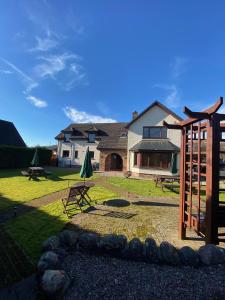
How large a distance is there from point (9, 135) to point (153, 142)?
23.5 m

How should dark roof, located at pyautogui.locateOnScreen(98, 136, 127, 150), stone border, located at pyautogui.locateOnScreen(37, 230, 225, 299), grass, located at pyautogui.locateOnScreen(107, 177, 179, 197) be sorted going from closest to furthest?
1. stone border, located at pyautogui.locateOnScreen(37, 230, 225, 299)
2. grass, located at pyautogui.locateOnScreen(107, 177, 179, 197)
3. dark roof, located at pyautogui.locateOnScreen(98, 136, 127, 150)

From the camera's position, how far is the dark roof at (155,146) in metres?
24.7

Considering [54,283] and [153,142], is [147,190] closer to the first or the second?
[153,142]

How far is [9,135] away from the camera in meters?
34.7

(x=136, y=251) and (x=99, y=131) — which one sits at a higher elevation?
(x=99, y=131)

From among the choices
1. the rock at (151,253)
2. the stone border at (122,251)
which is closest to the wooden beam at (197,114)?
the stone border at (122,251)

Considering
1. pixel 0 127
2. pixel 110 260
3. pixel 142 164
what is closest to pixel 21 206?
pixel 110 260

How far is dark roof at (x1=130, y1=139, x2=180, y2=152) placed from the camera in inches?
973

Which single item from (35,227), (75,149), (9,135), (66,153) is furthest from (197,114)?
(9,135)

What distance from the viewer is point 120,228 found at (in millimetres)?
7422

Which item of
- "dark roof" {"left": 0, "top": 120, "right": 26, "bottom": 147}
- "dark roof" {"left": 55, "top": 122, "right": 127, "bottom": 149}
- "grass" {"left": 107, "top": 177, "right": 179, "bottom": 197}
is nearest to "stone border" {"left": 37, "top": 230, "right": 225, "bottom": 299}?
"grass" {"left": 107, "top": 177, "right": 179, "bottom": 197}

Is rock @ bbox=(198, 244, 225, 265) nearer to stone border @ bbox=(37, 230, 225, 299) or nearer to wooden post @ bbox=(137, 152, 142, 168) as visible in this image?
stone border @ bbox=(37, 230, 225, 299)

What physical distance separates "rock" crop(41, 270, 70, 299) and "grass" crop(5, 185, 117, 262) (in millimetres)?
1279

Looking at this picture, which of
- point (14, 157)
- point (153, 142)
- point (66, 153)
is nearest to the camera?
point (153, 142)
